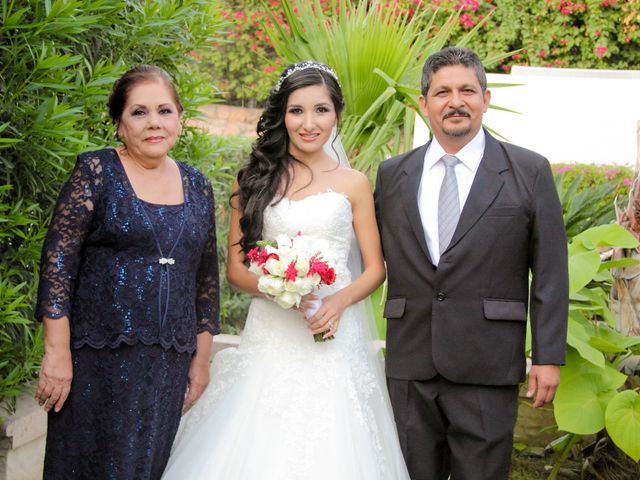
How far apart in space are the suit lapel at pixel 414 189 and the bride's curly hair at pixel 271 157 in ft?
1.34

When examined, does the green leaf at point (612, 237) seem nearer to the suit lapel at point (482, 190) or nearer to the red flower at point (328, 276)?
the suit lapel at point (482, 190)

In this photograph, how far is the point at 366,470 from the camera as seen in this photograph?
133 inches

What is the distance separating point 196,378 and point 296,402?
0.41 metres

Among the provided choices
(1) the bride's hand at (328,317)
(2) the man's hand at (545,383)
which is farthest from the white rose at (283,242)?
(2) the man's hand at (545,383)

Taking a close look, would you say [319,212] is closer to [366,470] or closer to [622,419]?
[366,470]

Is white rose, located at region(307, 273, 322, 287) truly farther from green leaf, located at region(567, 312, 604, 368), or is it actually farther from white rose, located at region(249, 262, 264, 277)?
green leaf, located at region(567, 312, 604, 368)

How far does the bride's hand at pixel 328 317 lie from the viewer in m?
3.47

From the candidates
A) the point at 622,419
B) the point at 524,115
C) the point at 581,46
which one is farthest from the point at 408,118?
the point at 581,46

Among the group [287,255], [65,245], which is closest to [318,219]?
[287,255]

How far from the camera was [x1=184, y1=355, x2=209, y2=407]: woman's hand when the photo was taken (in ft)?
11.4

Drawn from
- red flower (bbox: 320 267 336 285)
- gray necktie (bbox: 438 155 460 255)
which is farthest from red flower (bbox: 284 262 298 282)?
gray necktie (bbox: 438 155 460 255)

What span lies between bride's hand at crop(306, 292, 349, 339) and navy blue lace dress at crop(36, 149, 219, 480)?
1.89ft

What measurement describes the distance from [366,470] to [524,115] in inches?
318

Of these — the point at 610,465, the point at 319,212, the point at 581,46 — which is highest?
the point at 581,46
